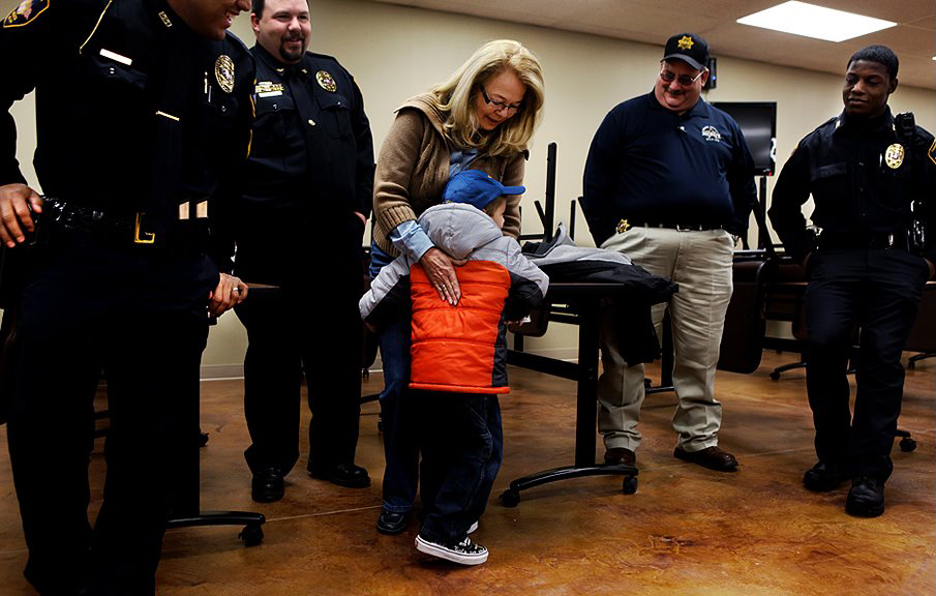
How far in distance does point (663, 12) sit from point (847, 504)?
422 cm

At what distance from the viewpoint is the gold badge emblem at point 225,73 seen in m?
1.43

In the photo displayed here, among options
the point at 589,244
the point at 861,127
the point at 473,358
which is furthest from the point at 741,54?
the point at 473,358

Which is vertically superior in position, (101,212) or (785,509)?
(101,212)

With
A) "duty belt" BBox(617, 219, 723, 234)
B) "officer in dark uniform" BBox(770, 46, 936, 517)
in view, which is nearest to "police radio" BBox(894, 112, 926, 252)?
"officer in dark uniform" BBox(770, 46, 936, 517)

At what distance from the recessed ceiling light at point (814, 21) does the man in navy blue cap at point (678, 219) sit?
10.9 ft

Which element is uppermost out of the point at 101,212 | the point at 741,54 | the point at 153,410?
the point at 741,54

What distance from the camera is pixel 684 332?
8.86 ft

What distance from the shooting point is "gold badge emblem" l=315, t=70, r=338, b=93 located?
2338 millimetres

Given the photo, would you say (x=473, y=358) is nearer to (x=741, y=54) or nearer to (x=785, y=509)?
(x=785, y=509)

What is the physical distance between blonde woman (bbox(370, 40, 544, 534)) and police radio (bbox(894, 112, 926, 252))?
1.37 metres

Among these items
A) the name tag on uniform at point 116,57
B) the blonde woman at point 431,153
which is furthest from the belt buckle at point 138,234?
the blonde woman at point 431,153

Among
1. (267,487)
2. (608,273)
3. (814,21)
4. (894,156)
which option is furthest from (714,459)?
(814,21)

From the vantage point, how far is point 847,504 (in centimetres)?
224

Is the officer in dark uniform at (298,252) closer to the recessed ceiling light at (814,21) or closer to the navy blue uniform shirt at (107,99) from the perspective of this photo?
the navy blue uniform shirt at (107,99)
